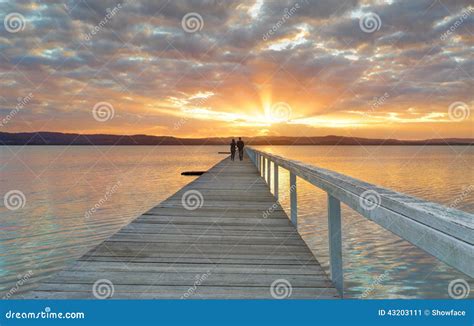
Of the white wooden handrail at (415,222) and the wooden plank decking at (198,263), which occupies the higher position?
the white wooden handrail at (415,222)

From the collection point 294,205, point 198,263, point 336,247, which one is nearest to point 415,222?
point 336,247

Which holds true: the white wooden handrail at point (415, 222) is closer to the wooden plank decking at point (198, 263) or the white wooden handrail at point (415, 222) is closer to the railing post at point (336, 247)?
the railing post at point (336, 247)

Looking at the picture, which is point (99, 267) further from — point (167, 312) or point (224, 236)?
point (224, 236)

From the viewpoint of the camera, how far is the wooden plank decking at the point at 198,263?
130 inches

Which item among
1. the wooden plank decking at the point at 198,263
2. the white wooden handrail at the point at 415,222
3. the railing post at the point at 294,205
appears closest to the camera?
the white wooden handrail at the point at 415,222

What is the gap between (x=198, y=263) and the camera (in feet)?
13.4

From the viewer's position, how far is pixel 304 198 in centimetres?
2112

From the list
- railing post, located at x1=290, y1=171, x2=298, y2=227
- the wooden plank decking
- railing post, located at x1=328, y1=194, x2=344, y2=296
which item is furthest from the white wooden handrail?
railing post, located at x1=290, y1=171, x2=298, y2=227

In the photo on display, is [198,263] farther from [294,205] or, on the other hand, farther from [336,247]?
[294,205]

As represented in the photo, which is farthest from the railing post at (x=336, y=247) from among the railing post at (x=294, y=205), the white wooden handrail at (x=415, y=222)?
the railing post at (x=294, y=205)

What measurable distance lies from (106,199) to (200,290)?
68.9ft

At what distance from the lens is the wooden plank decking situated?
10.8 ft

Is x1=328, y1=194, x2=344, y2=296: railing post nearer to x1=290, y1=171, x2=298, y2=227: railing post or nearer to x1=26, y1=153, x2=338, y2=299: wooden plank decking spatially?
x1=26, y1=153, x2=338, y2=299: wooden plank decking

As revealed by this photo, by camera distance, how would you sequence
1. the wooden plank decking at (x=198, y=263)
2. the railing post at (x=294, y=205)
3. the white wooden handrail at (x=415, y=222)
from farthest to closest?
the railing post at (x=294, y=205)
the wooden plank decking at (x=198, y=263)
the white wooden handrail at (x=415, y=222)
